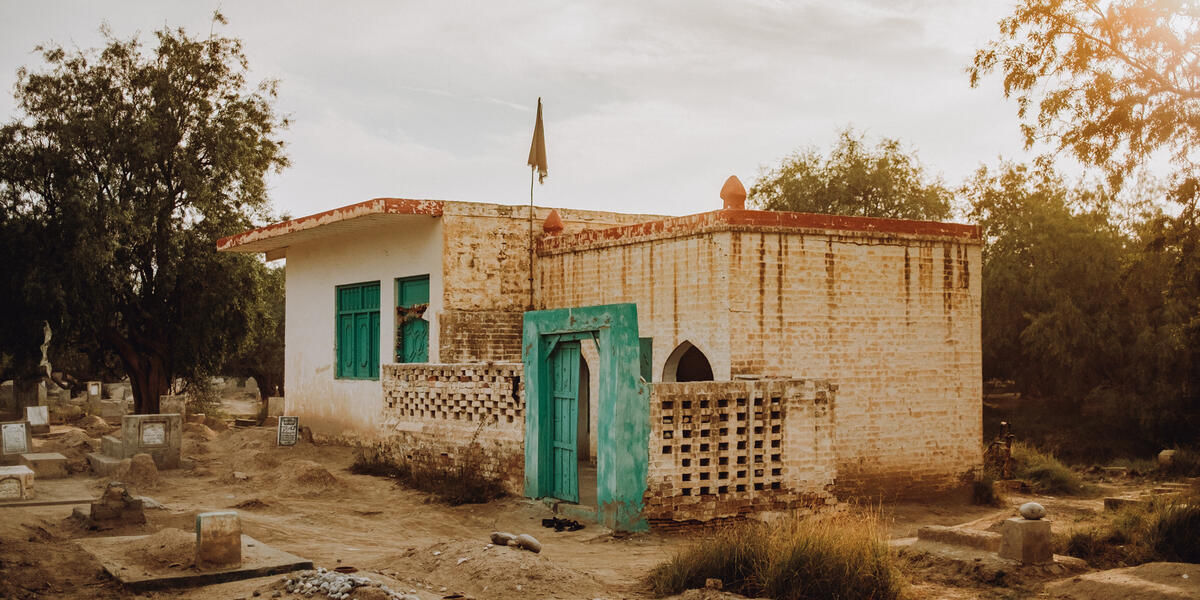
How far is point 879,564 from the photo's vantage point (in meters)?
7.94

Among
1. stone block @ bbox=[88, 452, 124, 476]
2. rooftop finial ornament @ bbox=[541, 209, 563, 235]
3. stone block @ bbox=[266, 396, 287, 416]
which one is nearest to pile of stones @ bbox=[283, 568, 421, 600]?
stone block @ bbox=[88, 452, 124, 476]

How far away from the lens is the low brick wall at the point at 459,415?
478 inches

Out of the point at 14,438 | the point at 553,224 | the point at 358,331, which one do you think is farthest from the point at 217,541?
the point at 14,438

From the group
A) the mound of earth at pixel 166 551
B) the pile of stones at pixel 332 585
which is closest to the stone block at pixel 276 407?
the mound of earth at pixel 166 551

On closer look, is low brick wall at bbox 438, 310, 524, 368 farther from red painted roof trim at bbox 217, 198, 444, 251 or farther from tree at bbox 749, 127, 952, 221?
tree at bbox 749, 127, 952, 221

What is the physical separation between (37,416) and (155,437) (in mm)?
7057

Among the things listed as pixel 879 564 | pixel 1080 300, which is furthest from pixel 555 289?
pixel 1080 300

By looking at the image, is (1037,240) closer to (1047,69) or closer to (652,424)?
(1047,69)

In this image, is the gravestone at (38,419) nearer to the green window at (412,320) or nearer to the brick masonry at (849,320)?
the green window at (412,320)

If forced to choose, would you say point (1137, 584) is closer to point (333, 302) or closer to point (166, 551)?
point (166, 551)

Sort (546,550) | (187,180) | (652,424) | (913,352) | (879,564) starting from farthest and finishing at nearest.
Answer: (187,180), (913,352), (652,424), (546,550), (879,564)

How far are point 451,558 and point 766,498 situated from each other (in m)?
3.92

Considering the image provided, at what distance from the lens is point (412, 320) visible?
1661 centimetres

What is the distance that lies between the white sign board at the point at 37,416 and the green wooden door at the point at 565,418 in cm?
1454
